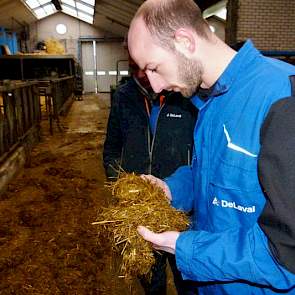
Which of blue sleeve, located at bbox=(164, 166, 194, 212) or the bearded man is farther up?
the bearded man

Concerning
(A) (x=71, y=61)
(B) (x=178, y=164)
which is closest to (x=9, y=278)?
(B) (x=178, y=164)

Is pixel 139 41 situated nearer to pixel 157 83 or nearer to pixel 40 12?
pixel 157 83

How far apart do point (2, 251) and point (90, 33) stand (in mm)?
24985

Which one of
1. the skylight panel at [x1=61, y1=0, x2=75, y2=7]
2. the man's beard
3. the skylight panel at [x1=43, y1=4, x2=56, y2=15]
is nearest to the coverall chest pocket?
the man's beard

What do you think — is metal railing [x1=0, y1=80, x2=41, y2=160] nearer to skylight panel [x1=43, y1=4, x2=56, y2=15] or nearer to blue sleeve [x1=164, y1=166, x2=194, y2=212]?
blue sleeve [x1=164, y1=166, x2=194, y2=212]

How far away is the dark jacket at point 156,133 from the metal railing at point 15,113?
3.95m

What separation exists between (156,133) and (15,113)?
5.10 m

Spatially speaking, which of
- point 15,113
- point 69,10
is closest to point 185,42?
point 15,113

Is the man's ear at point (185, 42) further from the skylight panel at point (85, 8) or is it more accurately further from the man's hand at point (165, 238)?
the skylight panel at point (85, 8)

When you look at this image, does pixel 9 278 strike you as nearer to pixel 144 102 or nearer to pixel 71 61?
pixel 144 102

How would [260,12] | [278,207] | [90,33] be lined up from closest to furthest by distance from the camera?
[278,207] < [260,12] < [90,33]

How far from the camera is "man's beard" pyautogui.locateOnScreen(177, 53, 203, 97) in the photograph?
52.9 inches

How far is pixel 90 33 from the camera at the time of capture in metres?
26.7

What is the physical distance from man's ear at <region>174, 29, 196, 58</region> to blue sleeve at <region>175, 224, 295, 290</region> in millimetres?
672
